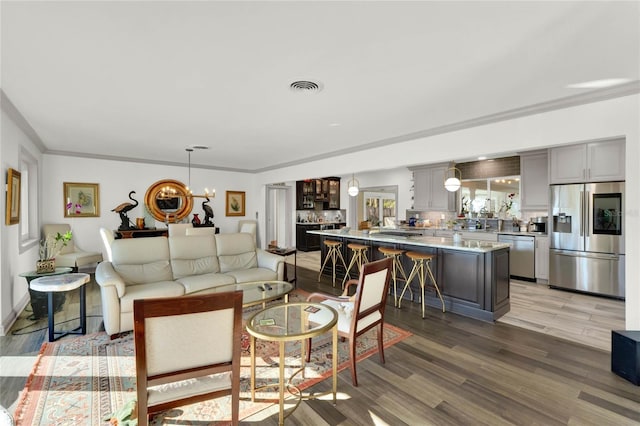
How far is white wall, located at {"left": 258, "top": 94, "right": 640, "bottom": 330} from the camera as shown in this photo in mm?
2830

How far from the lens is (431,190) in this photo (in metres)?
7.27

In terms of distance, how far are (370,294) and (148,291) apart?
2.51 m

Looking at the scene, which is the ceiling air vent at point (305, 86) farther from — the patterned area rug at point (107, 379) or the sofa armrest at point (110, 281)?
the sofa armrest at point (110, 281)

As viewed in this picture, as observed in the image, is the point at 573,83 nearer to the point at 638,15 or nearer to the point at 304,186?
the point at 638,15

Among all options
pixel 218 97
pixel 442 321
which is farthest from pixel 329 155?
pixel 442 321

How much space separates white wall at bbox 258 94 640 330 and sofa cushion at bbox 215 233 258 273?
258 centimetres

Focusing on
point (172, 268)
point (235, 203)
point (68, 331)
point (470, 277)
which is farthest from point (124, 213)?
point (470, 277)

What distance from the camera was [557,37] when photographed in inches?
80.4

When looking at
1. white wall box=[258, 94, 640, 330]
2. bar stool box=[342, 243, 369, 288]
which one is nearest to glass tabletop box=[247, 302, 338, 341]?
bar stool box=[342, 243, 369, 288]

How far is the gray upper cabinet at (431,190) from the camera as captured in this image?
22.9ft

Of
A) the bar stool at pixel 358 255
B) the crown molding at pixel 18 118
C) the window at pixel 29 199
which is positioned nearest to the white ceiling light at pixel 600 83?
the bar stool at pixel 358 255

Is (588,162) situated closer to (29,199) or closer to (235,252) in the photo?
(235,252)

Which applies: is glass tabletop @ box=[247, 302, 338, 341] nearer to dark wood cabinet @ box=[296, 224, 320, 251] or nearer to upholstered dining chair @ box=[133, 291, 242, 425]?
upholstered dining chair @ box=[133, 291, 242, 425]

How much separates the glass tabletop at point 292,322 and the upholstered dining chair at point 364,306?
78 mm
